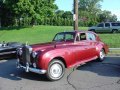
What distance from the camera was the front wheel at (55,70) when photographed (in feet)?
27.4

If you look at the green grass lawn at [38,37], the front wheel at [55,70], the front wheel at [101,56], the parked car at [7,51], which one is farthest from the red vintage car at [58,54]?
the green grass lawn at [38,37]

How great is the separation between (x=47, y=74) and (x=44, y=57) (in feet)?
1.86

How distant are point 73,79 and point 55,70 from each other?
67cm

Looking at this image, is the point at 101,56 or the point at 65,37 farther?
the point at 101,56

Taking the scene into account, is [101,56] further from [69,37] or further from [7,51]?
[7,51]

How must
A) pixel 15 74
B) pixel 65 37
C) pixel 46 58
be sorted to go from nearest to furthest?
pixel 46 58
pixel 15 74
pixel 65 37

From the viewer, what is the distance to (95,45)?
10.9 meters

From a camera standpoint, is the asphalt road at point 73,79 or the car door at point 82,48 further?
the car door at point 82,48

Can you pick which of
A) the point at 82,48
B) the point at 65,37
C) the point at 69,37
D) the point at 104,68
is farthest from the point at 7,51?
the point at 104,68

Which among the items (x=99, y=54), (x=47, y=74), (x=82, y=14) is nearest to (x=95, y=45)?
(x=99, y=54)

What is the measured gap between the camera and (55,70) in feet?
28.0

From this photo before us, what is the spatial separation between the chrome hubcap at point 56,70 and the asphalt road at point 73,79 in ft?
0.76

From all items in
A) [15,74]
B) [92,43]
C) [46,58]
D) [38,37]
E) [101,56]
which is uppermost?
[92,43]

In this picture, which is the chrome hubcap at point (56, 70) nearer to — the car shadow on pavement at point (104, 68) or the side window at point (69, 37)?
the car shadow on pavement at point (104, 68)
